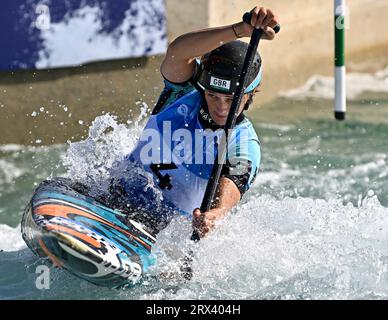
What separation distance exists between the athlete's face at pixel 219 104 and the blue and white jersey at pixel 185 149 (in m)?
0.07

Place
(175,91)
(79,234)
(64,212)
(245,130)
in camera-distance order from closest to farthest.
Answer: (79,234) → (64,212) → (245,130) → (175,91)

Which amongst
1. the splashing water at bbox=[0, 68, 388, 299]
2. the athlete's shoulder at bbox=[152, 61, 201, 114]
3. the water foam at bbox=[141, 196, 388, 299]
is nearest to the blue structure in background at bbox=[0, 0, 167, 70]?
the splashing water at bbox=[0, 68, 388, 299]

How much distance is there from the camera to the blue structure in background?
7.35 m

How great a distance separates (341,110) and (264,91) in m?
2.84

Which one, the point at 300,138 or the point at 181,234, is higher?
the point at 181,234

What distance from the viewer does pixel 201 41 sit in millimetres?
4535

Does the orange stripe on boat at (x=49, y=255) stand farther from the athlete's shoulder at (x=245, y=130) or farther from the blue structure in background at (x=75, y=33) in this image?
the blue structure in background at (x=75, y=33)

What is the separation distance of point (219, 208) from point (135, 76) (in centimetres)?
373

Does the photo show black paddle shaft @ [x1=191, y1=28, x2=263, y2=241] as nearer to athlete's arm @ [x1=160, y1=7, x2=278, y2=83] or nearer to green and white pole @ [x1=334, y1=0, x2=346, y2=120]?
athlete's arm @ [x1=160, y1=7, x2=278, y2=83]

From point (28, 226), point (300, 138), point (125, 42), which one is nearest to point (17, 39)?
point (125, 42)

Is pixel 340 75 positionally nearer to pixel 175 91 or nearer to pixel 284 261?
pixel 175 91

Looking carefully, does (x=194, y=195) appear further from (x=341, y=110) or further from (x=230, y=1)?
(x=230, y=1)

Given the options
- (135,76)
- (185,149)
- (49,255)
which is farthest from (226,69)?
(135,76)

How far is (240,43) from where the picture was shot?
471 cm
